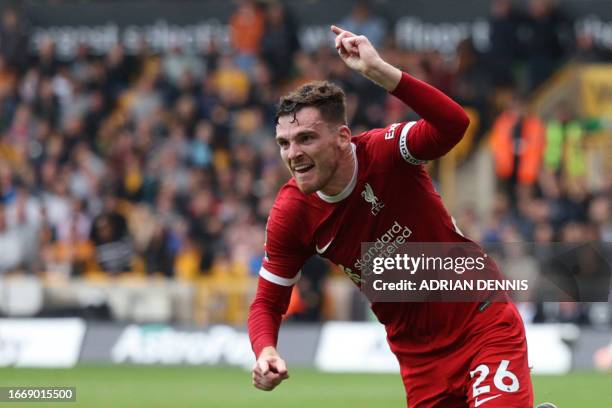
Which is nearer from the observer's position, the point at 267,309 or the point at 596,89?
the point at 267,309

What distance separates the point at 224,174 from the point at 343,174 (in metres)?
12.7

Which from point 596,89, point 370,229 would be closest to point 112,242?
point 596,89

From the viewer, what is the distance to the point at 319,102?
6.42m

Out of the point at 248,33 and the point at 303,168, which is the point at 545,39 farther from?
the point at 303,168

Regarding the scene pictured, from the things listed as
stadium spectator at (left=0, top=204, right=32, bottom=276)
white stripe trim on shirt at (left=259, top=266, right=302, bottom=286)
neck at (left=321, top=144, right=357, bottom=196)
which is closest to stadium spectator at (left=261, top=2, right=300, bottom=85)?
stadium spectator at (left=0, top=204, right=32, bottom=276)

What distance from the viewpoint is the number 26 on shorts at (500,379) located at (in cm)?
635

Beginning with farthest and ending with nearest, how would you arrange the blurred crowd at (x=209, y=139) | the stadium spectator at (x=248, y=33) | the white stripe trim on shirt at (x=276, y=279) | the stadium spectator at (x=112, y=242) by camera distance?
the stadium spectator at (x=248, y=33)
the stadium spectator at (x=112, y=242)
the blurred crowd at (x=209, y=139)
the white stripe trim on shirt at (x=276, y=279)

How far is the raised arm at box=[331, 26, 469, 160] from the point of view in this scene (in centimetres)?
598

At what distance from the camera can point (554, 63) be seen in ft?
64.1

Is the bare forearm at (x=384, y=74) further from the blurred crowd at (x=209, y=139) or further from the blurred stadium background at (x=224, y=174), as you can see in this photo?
the blurred crowd at (x=209, y=139)

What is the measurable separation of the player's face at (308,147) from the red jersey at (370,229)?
0.23 metres

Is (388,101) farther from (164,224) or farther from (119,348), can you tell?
(119,348)

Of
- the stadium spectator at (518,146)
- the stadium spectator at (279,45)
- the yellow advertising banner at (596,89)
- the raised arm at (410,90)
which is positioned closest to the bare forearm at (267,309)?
the raised arm at (410,90)

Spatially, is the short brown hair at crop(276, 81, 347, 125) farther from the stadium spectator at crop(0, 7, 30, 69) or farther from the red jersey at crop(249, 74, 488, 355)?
the stadium spectator at crop(0, 7, 30, 69)
